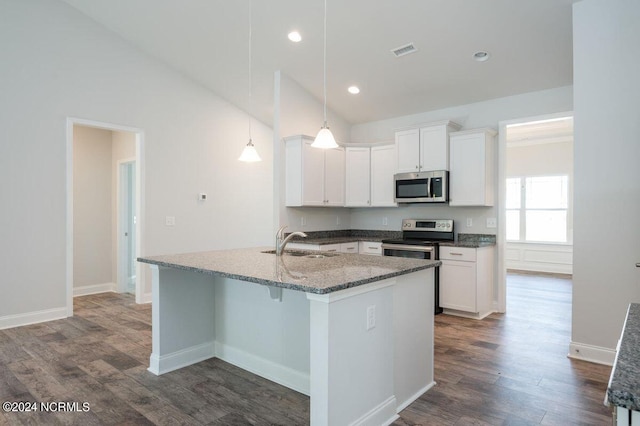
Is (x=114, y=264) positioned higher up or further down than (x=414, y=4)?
further down

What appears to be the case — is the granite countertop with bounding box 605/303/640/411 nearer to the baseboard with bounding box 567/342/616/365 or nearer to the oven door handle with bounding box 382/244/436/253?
the baseboard with bounding box 567/342/616/365

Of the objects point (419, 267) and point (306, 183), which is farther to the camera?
point (306, 183)

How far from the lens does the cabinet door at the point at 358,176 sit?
5.55 meters

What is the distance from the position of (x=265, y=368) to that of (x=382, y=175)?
335 cm

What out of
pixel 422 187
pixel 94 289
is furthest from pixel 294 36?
pixel 94 289

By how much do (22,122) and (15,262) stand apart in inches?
59.6

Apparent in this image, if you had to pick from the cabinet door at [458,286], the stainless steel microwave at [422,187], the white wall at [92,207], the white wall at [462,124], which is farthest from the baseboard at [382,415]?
the white wall at [92,207]

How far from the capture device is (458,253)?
4.53 metres

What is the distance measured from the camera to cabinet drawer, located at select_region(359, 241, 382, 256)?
518 cm

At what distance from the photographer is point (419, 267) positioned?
2402 millimetres

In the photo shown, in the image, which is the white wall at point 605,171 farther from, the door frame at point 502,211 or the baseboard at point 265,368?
the baseboard at point 265,368

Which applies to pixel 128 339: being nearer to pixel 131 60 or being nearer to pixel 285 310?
pixel 285 310

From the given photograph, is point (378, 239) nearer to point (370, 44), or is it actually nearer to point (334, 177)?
point (334, 177)

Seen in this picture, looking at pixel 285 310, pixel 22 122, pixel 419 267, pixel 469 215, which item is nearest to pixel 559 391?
pixel 419 267
